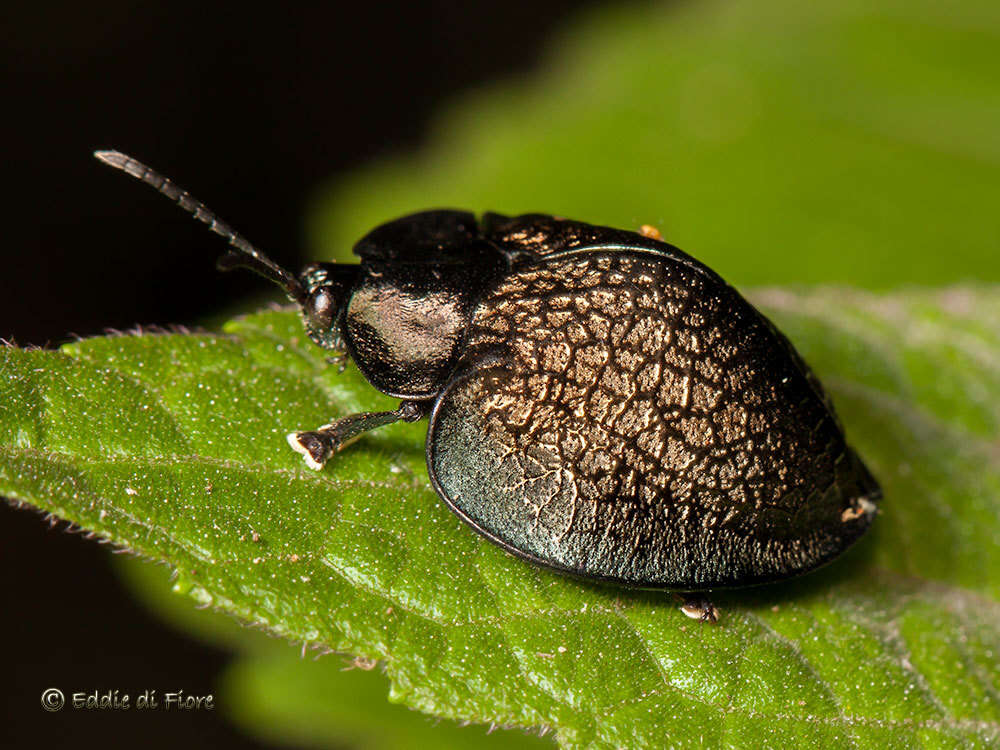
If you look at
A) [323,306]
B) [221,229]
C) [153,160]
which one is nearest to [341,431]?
[323,306]

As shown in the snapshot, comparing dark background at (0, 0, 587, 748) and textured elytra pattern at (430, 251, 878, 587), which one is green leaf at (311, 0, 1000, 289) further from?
textured elytra pattern at (430, 251, 878, 587)

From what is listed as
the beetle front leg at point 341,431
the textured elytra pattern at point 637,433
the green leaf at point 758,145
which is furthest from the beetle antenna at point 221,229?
the green leaf at point 758,145

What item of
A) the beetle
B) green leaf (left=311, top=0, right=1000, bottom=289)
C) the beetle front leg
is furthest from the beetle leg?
green leaf (left=311, top=0, right=1000, bottom=289)

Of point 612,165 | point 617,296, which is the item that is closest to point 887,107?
point 612,165

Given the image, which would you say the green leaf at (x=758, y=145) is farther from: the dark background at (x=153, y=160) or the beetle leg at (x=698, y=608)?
the beetle leg at (x=698, y=608)

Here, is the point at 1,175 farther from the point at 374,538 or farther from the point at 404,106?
the point at 374,538

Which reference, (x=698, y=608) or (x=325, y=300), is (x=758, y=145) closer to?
(x=325, y=300)
